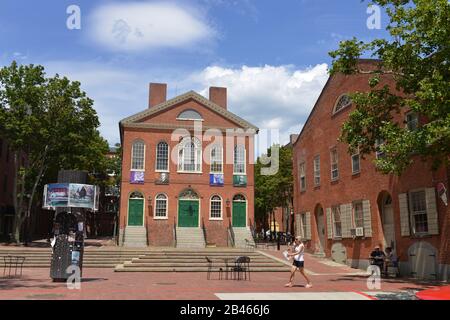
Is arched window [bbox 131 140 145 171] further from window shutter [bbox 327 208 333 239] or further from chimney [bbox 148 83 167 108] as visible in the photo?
window shutter [bbox 327 208 333 239]

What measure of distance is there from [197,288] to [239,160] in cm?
2239

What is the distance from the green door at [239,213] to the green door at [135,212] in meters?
6.93

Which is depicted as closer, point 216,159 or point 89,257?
point 89,257

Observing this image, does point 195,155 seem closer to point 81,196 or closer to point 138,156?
point 138,156

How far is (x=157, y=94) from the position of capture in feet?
125

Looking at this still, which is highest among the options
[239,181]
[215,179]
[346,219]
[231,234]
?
[215,179]

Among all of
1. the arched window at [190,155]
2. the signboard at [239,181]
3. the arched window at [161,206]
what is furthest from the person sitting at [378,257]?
the arched window at [190,155]

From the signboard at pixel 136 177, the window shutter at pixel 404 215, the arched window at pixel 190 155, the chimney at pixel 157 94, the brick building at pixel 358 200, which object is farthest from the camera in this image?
the chimney at pixel 157 94

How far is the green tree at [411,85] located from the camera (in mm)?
13055

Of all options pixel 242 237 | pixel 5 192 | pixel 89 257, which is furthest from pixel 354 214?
pixel 5 192

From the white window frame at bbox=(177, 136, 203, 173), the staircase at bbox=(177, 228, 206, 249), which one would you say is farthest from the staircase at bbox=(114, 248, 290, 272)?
the white window frame at bbox=(177, 136, 203, 173)

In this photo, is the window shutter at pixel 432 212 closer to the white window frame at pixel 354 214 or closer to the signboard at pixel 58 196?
the white window frame at pixel 354 214

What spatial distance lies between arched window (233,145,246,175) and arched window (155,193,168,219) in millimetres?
5865

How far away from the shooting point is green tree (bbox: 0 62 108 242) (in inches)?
1185
